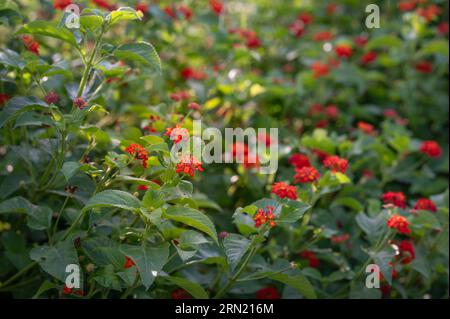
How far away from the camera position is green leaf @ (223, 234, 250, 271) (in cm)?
174

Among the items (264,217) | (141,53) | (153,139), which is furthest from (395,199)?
(141,53)

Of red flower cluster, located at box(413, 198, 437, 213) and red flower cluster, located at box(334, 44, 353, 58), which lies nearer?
red flower cluster, located at box(413, 198, 437, 213)

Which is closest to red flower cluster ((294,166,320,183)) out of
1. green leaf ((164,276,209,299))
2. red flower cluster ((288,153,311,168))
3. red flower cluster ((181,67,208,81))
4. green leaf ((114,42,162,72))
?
red flower cluster ((288,153,311,168))

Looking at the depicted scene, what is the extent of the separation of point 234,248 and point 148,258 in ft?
0.94

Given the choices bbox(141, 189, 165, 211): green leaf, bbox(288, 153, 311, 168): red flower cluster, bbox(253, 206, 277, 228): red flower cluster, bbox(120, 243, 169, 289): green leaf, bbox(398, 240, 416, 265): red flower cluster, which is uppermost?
bbox(288, 153, 311, 168): red flower cluster

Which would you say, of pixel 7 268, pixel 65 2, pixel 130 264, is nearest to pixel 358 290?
pixel 130 264

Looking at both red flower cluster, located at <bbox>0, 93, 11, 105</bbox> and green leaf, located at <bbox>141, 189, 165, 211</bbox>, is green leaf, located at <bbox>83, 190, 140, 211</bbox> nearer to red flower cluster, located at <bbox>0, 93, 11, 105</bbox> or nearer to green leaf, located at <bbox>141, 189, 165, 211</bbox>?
green leaf, located at <bbox>141, 189, 165, 211</bbox>

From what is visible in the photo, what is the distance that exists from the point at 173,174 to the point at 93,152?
0.58 m

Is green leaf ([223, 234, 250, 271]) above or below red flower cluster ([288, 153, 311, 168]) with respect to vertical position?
below

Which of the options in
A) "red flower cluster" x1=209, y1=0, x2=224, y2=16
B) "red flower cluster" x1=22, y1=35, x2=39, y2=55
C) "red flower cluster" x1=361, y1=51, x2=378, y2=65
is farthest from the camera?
"red flower cluster" x1=361, y1=51, x2=378, y2=65

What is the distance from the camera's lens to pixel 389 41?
11.0ft

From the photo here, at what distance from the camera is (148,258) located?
1.63 metres

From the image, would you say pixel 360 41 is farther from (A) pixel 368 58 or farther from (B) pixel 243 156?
(B) pixel 243 156

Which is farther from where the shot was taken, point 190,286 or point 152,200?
point 190,286
